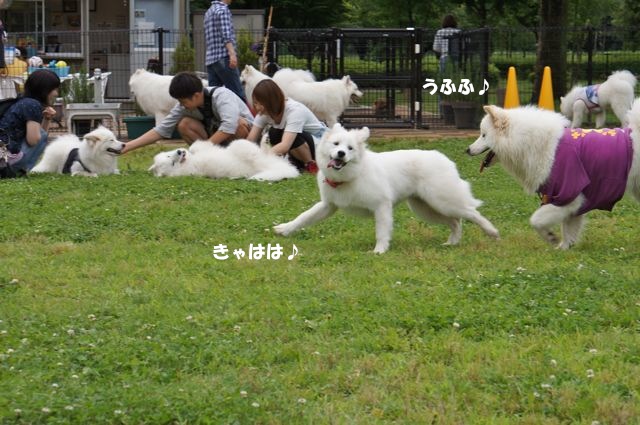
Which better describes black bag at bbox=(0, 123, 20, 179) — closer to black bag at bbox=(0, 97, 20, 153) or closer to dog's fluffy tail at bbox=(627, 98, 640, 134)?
black bag at bbox=(0, 97, 20, 153)

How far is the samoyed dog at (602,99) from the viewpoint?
1401 centimetres

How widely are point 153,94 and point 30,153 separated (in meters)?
3.49

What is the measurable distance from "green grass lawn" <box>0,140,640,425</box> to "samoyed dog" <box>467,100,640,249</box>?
262 millimetres

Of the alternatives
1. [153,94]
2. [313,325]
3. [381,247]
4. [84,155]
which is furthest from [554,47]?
[313,325]

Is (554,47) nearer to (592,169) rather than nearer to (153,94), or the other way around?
(153,94)

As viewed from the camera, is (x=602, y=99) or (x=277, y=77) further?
(x=602, y=99)

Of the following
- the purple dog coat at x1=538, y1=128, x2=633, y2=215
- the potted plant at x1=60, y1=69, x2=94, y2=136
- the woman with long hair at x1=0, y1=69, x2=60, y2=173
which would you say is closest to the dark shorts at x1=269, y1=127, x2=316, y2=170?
the woman with long hair at x1=0, y1=69, x2=60, y2=173

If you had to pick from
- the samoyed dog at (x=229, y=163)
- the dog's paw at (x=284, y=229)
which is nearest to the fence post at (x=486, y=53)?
the samoyed dog at (x=229, y=163)

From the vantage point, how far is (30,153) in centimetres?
942

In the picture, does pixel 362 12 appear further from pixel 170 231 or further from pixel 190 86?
pixel 170 231

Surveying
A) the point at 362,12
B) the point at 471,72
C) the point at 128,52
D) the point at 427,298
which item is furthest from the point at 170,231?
the point at 362,12

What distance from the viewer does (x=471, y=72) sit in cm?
1446

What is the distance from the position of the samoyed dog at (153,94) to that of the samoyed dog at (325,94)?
4.71 ft

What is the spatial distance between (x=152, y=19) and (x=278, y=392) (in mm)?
17718
